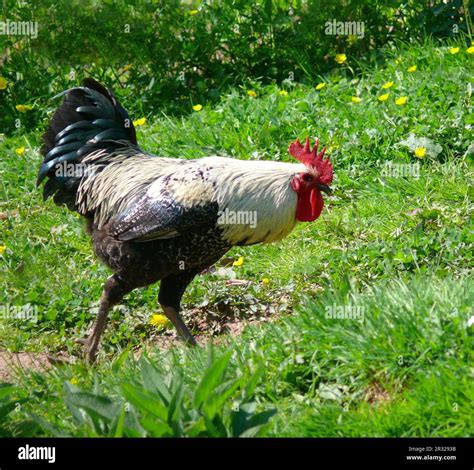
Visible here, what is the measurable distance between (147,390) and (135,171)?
2.24 m

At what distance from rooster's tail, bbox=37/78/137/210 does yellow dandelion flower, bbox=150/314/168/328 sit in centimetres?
100

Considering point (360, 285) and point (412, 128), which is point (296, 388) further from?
point (412, 128)

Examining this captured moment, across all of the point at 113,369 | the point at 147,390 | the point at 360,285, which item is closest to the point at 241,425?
the point at 147,390

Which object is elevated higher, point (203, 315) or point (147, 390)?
point (147, 390)

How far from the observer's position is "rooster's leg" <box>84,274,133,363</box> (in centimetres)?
564

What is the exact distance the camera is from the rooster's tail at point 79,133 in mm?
5988

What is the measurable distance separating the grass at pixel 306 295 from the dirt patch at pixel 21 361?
3.4 inches

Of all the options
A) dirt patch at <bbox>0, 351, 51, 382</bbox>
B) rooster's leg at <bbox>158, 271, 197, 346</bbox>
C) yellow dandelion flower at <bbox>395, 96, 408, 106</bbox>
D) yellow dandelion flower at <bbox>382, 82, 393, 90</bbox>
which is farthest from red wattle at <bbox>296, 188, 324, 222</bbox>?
yellow dandelion flower at <bbox>382, 82, 393, 90</bbox>

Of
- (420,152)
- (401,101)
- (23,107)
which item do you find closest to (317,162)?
(420,152)

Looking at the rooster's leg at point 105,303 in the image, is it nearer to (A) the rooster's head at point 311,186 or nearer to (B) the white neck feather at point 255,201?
(B) the white neck feather at point 255,201

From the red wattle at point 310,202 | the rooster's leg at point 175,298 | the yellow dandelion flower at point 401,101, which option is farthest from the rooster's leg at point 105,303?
the yellow dandelion flower at point 401,101

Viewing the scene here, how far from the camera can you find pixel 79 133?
6008 millimetres
